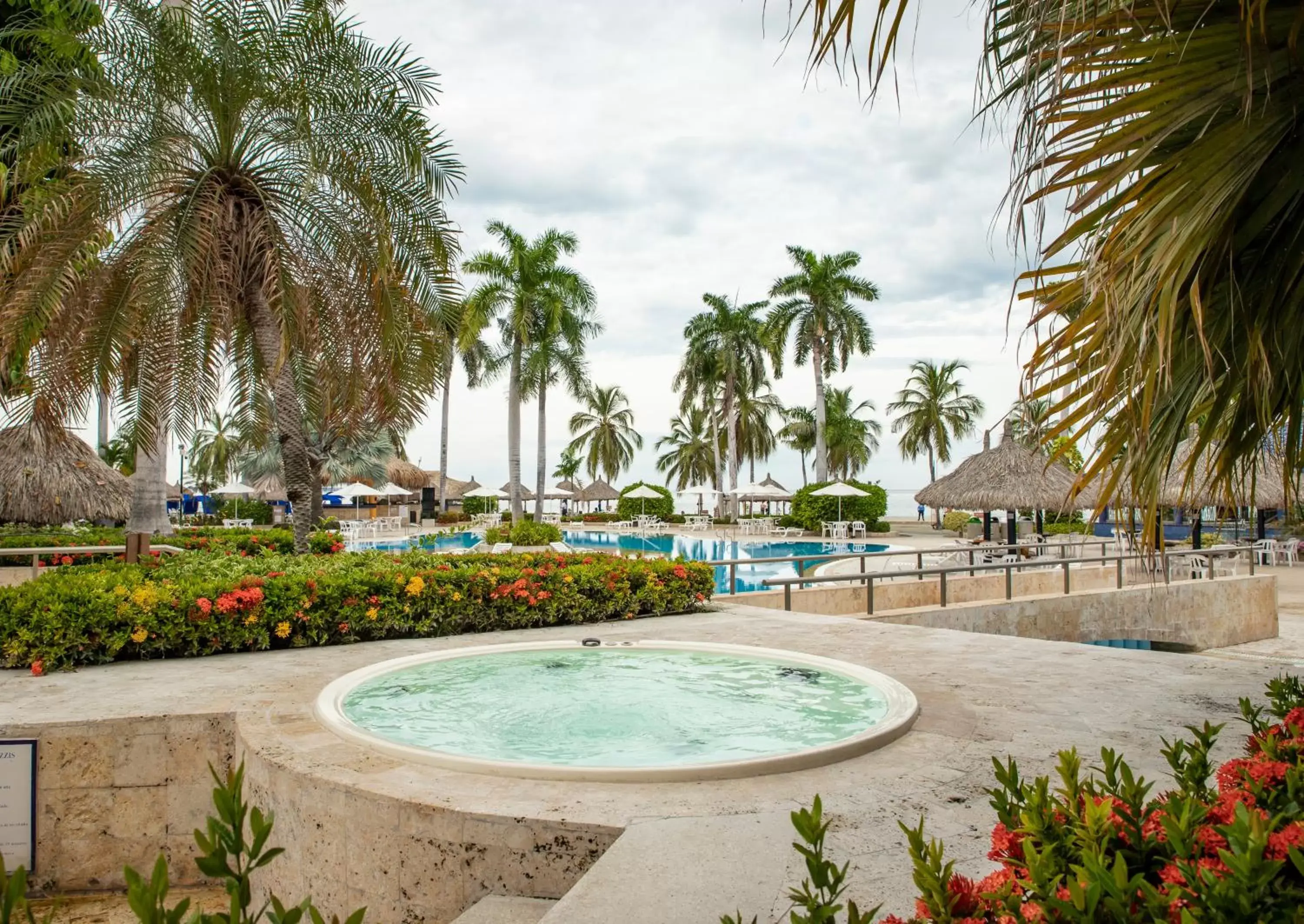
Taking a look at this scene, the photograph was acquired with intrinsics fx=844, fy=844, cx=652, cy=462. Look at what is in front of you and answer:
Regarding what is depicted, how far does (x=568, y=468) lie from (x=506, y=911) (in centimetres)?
6606

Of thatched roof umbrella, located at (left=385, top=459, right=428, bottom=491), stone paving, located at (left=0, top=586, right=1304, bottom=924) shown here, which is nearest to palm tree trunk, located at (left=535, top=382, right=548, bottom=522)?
thatched roof umbrella, located at (left=385, top=459, right=428, bottom=491)

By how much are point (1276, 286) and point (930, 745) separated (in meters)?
2.85

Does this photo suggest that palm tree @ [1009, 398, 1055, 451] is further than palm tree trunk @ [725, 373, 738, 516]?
No

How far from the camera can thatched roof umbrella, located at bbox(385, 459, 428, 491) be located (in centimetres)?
4994

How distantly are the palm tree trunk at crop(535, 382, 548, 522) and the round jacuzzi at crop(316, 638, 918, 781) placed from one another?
24.8 m

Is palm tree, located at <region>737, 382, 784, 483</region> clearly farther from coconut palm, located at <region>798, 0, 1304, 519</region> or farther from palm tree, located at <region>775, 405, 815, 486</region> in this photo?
coconut palm, located at <region>798, 0, 1304, 519</region>

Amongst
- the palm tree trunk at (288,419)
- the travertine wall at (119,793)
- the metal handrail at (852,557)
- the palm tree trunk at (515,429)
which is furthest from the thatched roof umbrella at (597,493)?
the travertine wall at (119,793)

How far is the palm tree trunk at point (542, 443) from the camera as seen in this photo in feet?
109

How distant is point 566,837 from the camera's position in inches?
136

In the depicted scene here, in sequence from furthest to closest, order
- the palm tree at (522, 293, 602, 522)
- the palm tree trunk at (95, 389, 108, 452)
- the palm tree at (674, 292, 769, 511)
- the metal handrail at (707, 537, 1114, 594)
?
1. the palm tree at (674, 292, 769, 511)
2. the palm tree trunk at (95, 389, 108, 452)
3. the palm tree at (522, 293, 602, 522)
4. the metal handrail at (707, 537, 1114, 594)

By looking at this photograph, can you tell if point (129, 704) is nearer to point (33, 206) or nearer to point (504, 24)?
point (33, 206)

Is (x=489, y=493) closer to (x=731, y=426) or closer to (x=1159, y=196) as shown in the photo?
(x=731, y=426)

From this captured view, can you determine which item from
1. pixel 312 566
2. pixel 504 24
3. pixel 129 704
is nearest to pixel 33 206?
pixel 312 566

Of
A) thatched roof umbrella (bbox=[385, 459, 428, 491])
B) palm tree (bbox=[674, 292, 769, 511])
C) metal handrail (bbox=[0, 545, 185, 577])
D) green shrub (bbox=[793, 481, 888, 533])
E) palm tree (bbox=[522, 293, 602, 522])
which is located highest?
palm tree (bbox=[674, 292, 769, 511])
